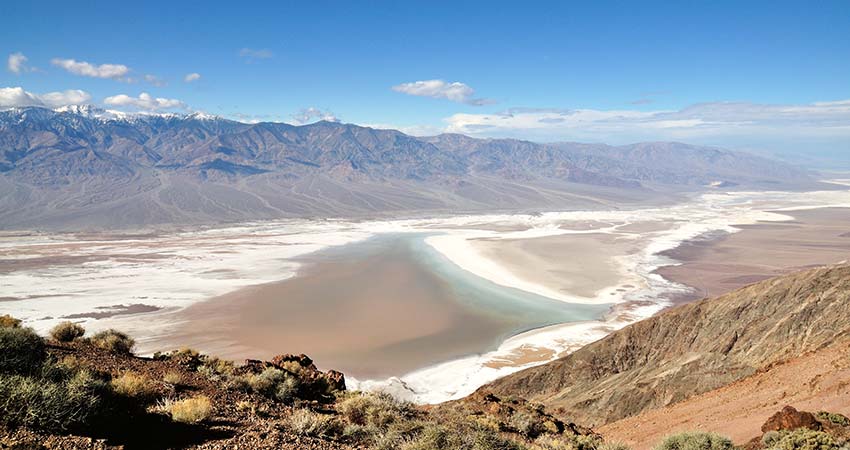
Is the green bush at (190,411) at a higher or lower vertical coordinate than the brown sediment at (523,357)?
higher

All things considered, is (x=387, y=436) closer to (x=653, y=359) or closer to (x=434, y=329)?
(x=653, y=359)

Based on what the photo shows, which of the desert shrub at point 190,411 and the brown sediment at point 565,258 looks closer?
the desert shrub at point 190,411

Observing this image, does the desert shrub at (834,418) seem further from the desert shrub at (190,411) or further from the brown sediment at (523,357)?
the brown sediment at (523,357)

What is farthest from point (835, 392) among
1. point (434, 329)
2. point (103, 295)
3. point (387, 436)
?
point (103, 295)

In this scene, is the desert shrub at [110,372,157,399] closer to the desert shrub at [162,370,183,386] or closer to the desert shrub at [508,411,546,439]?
the desert shrub at [162,370,183,386]

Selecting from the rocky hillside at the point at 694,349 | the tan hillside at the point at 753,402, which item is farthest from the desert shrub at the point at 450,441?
the rocky hillside at the point at 694,349

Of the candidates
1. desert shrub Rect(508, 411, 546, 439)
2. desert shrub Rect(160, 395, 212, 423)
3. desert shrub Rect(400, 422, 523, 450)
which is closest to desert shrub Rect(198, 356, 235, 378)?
desert shrub Rect(160, 395, 212, 423)

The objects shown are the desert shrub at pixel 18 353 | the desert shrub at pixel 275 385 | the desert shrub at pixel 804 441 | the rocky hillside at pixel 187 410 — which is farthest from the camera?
the desert shrub at pixel 275 385
